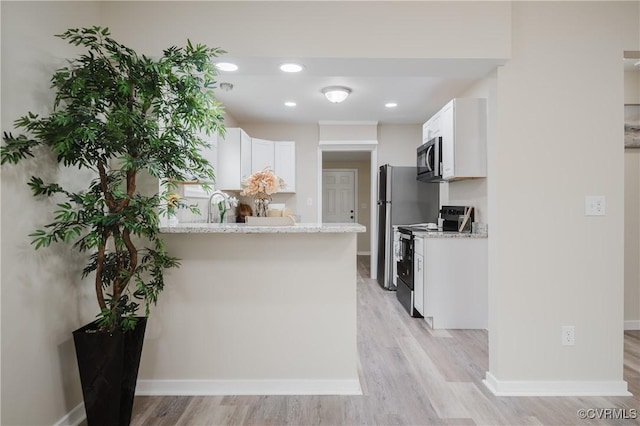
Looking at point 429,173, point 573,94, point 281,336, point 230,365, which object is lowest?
point 230,365

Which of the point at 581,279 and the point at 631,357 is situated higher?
the point at 581,279

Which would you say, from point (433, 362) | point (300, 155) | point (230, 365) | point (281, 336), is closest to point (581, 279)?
point (433, 362)

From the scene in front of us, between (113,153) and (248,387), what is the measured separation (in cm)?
154

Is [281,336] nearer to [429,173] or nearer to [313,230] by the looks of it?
[313,230]

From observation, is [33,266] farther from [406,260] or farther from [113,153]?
[406,260]

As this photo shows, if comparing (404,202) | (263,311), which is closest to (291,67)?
(263,311)

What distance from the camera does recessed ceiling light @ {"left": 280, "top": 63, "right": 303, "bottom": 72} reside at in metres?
2.24

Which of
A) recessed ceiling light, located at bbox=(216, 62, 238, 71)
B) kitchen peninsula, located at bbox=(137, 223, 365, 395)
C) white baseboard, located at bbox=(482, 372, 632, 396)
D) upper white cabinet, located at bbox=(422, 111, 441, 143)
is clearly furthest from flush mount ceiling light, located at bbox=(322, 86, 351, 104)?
white baseboard, located at bbox=(482, 372, 632, 396)

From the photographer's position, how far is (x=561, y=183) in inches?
87.4

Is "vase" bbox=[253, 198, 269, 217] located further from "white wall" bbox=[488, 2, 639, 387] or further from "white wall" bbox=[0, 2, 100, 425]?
A: "white wall" bbox=[488, 2, 639, 387]

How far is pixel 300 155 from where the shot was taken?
5.61 meters

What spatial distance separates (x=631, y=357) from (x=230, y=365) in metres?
2.95

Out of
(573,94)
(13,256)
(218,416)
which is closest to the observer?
(13,256)

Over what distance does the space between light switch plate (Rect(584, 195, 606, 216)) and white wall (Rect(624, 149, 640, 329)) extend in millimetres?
1618
